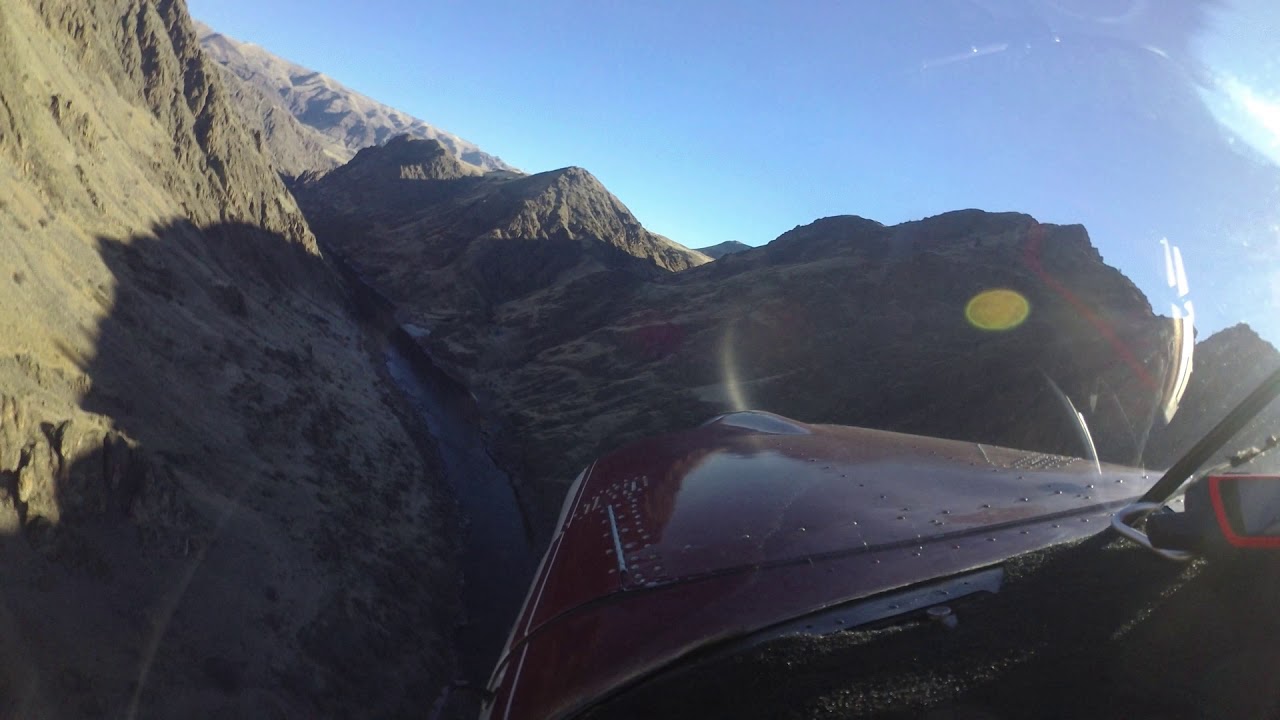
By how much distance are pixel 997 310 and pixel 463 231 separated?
4415cm

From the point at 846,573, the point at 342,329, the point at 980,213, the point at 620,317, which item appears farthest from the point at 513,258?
the point at 846,573

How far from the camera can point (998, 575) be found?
12.8ft

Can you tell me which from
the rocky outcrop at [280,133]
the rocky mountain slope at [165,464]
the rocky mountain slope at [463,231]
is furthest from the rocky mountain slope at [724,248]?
the rocky mountain slope at [165,464]

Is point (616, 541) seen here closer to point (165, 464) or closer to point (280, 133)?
point (165, 464)

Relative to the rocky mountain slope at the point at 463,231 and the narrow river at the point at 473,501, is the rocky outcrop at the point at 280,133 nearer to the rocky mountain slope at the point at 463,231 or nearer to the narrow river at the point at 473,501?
the rocky mountain slope at the point at 463,231

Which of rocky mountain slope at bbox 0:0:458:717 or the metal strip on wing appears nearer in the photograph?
the metal strip on wing

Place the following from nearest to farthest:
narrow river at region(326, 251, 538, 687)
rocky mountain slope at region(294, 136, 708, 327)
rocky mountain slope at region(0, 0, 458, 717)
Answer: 1. rocky mountain slope at region(0, 0, 458, 717)
2. narrow river at region(326, 251, 538, 687)
3. rocky mountain slope at region(294, 136, 708, 327)

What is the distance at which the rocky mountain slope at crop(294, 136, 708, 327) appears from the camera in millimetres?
54219

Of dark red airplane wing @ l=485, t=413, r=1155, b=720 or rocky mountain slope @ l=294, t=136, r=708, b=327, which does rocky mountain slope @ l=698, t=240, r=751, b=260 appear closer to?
rocky mountain slope @ l=294, t=136, r=708, b=327

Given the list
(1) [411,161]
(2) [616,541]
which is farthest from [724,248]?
(2) [616,541]

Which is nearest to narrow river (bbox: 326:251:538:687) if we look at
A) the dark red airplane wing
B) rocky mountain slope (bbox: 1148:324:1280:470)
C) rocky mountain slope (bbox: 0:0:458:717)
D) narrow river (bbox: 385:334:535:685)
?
narrow river (bbox: 385:334:535:685)

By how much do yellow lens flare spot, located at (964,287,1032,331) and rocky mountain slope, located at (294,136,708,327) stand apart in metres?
27.5

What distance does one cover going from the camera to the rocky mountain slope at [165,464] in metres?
9.16

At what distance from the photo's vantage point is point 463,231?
63.4m
